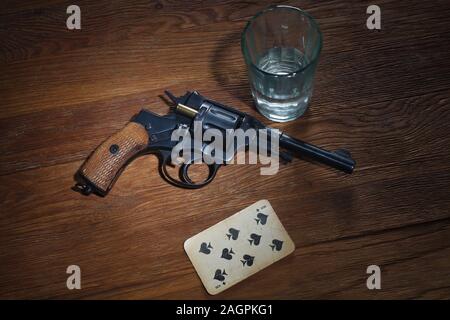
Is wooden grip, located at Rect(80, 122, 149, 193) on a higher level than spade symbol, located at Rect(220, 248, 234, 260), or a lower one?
higher

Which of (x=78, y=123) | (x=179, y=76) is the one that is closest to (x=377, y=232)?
(x=179, y=76)

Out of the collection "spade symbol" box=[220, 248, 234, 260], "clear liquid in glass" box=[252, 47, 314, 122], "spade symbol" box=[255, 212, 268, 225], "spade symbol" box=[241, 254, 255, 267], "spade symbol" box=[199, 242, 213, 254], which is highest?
"clear liquid in glass" box=[252, 47, 314, 122]

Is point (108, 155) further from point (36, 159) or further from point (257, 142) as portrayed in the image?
point (257, 142)

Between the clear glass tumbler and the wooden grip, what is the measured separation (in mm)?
272

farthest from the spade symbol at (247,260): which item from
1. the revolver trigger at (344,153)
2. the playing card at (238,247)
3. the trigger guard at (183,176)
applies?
the revolver trigger at (344,153)

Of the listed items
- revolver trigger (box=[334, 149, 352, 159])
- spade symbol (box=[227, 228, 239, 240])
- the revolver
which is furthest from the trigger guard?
revolver trigger (box=[334, 149, 352, 159])

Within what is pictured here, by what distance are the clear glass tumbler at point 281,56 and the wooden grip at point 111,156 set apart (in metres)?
0.27

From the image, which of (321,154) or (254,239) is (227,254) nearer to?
(254,239)

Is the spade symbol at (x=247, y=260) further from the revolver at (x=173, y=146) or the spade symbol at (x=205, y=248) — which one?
the revolver at (x=173, y=146)

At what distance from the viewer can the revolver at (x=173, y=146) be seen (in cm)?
120

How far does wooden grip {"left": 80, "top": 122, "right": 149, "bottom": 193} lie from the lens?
119 cm

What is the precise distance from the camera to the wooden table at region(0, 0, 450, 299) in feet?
3.89

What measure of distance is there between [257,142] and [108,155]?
31cm

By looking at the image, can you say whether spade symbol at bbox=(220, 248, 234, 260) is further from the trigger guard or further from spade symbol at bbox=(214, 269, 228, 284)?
the trigger guard
